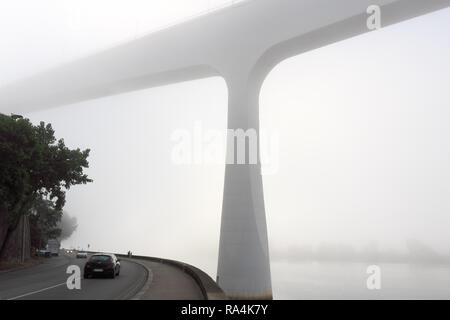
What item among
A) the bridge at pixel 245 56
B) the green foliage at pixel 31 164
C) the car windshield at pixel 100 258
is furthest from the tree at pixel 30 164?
the bridge at pixel 245 56

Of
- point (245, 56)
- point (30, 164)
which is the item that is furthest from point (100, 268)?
point (245, 56)

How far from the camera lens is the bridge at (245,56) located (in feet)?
93.9

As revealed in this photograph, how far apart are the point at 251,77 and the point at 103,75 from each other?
20942mm

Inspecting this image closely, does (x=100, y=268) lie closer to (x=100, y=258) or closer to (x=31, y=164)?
(x=100, y=258)

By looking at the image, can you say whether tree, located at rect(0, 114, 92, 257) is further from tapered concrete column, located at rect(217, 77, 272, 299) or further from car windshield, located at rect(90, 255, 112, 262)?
tapered concrete column, located at rect(217, 77, 272, 299)

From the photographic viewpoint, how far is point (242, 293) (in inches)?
1110

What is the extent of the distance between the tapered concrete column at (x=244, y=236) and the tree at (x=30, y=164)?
41.7ft

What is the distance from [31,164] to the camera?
28.1 meters

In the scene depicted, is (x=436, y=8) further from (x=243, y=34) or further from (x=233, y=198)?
(x=233, y=198)

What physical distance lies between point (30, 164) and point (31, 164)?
2.5 inches

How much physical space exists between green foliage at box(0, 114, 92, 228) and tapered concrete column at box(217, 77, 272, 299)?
1272cm

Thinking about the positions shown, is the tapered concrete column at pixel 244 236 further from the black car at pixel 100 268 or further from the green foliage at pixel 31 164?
the green foliage at pixel 31 164

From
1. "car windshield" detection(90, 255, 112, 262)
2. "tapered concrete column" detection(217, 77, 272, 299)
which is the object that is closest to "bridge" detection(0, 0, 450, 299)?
"tapered concrete column" detection(217, 77, 272, 299)
